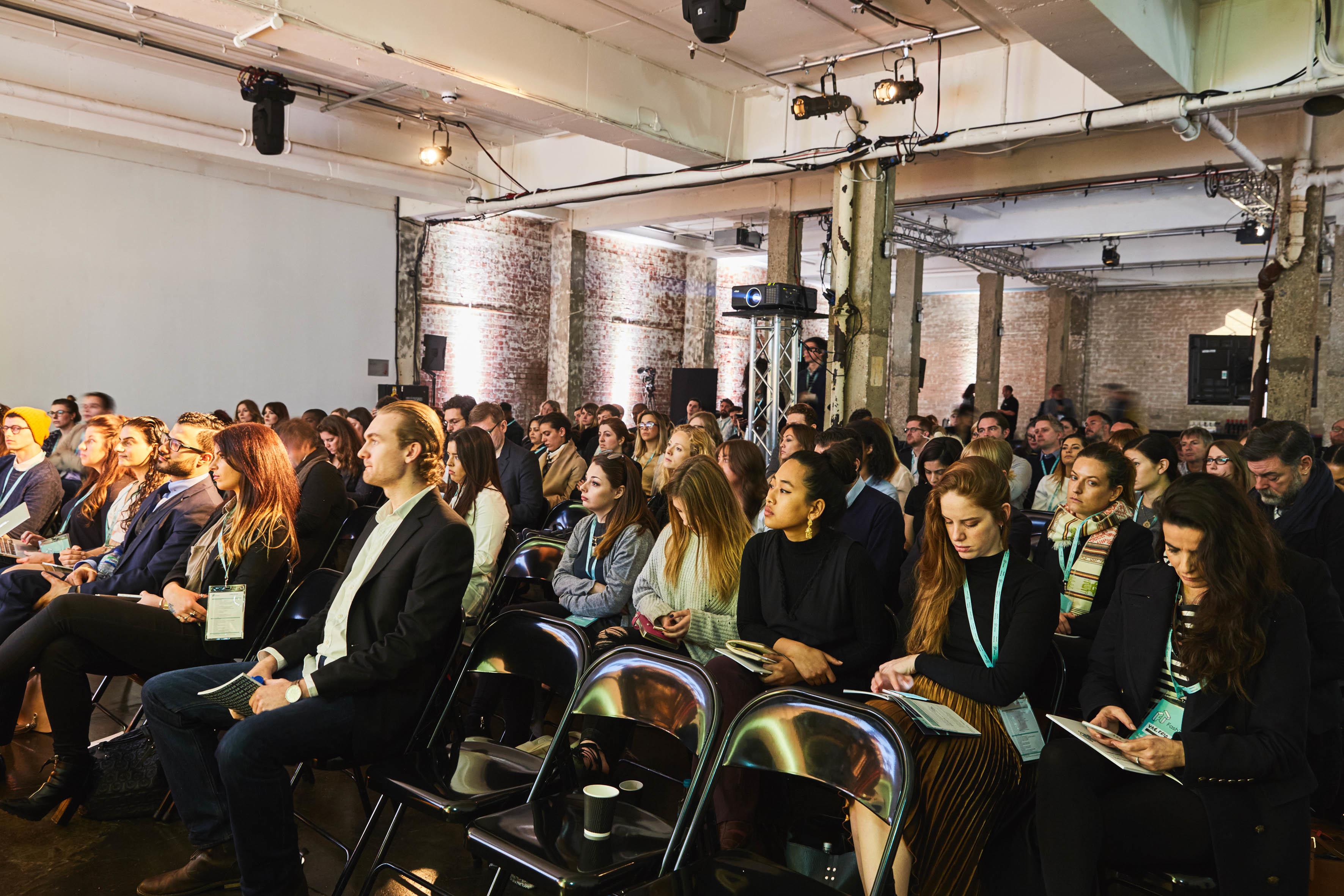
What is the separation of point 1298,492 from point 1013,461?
2.24 meters

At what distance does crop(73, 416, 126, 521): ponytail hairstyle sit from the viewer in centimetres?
445

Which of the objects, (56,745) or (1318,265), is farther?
(1318,265)

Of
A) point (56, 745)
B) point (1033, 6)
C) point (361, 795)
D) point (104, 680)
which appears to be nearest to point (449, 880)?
point (361, 795)

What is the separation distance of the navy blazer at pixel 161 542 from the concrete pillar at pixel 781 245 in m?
8.14

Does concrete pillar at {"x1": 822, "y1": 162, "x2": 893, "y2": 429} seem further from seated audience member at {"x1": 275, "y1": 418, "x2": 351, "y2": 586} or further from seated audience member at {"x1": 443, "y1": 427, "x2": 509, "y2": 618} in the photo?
seated audience member at {"x1": 275, "y1": 418, "x2": 351, "y2": 586}

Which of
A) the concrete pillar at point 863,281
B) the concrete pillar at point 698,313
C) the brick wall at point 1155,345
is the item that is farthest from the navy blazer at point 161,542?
→ the brick wall at point 1155,345

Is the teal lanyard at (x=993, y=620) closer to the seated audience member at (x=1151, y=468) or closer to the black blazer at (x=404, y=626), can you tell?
the black blazer at (x=404, y=626)

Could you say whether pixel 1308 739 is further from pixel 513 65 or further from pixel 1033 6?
pixel 513 65

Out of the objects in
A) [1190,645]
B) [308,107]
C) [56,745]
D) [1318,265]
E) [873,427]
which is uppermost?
[308,107]

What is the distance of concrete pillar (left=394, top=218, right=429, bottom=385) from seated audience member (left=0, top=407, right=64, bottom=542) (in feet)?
24.9

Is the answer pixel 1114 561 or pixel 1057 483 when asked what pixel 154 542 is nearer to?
pixel 1114 561

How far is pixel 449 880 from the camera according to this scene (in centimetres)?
276

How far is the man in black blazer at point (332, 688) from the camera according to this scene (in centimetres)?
244

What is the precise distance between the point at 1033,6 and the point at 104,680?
18.0ft
